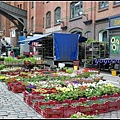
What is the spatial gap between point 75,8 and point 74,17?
1.16 m

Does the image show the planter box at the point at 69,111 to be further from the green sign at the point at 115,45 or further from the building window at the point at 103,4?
the building window at the point at 103,4

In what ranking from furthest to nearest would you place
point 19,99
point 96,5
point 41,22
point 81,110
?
point 41,22 → point 96,5 → point 19,99 → point 81,110

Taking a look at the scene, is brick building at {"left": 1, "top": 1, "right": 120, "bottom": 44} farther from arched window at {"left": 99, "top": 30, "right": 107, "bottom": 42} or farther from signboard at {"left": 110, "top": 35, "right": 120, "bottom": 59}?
signboard at {"left": 110, "top": 35, "right": 120, "bottom": 59}

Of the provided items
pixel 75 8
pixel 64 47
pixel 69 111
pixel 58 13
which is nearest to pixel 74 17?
pixel 75 8

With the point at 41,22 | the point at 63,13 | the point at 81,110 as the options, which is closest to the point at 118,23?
the point at 81,110

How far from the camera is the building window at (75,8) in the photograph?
94.7 ft

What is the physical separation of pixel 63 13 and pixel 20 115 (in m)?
28.0

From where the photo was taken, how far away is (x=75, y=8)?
3031 cm

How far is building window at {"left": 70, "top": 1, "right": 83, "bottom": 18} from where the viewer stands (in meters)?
28.9

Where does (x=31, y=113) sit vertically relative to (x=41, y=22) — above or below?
below

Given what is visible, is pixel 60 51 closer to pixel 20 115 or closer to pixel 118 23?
pixel 118 23

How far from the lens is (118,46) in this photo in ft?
60.1

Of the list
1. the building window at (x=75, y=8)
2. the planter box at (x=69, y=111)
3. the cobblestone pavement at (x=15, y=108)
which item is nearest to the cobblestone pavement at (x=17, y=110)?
the cobblestone pavement at (x=15, y=108)

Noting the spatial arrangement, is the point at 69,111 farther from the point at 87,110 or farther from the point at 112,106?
the point at 112,106
